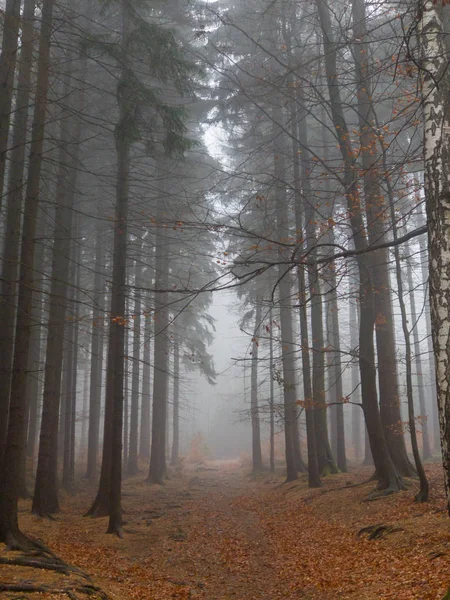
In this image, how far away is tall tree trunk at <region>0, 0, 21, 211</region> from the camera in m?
8.50

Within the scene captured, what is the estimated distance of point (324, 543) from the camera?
891 cm

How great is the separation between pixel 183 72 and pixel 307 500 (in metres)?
11.1

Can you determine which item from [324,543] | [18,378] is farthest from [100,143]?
[324,543]

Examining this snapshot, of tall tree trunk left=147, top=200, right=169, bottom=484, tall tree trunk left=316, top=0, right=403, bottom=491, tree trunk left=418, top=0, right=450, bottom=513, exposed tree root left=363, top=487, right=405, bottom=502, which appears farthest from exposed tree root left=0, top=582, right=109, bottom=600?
tall tree trunk left=147, top=200, right=169, bottom=484

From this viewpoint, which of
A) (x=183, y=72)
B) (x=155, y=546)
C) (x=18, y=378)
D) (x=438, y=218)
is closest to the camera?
(x=438, y=218)

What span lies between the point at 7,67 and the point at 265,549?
32.5 feet

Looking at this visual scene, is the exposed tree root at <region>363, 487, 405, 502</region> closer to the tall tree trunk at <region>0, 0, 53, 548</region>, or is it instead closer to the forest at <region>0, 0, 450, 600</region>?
the forest at <region>0, 0, 450, 600</region>

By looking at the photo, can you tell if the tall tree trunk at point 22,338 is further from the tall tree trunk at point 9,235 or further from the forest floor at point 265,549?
the forest floor at point 265,549

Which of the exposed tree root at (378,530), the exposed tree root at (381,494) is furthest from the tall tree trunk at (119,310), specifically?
the exposed tree root at (381,494)

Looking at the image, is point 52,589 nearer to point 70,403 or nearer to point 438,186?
point 438,186

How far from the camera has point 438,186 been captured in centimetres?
470

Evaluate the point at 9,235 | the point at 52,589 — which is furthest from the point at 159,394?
the point at 52,589

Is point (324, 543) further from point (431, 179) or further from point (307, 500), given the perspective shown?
point (431, 179)

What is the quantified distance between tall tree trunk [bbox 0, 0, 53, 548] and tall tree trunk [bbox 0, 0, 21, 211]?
48cm
